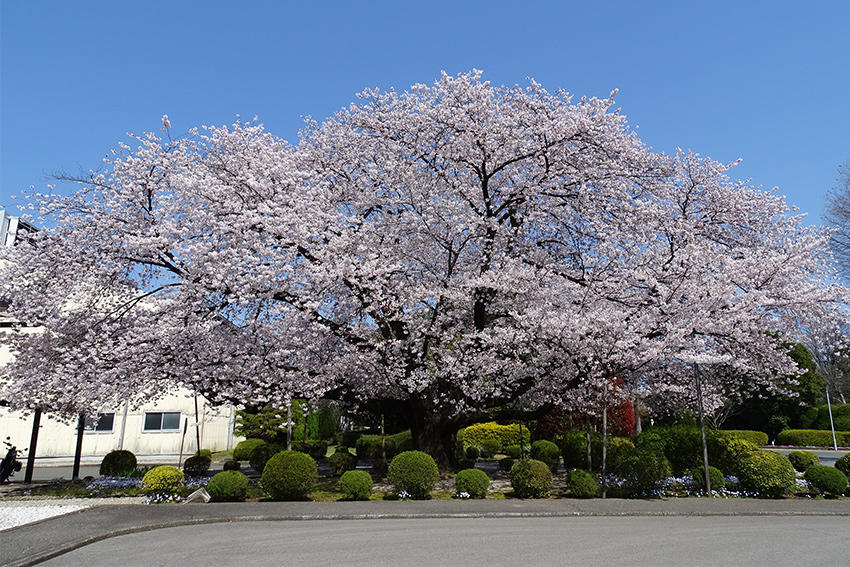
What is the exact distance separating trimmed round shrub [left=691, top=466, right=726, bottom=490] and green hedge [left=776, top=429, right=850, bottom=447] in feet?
86.4

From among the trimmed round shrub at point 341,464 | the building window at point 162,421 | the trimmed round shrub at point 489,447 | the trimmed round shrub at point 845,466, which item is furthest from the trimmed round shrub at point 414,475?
the building window at point 162,421

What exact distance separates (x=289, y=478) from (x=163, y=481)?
3.07 meters

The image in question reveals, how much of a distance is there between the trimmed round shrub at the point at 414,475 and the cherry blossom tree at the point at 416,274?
6.28 feet

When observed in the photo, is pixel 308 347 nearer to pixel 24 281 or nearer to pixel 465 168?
pixel 465 168

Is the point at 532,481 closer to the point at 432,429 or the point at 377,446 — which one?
the point at 432,429

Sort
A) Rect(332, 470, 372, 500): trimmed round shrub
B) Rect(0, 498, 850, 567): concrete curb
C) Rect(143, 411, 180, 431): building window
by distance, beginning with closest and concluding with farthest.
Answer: Rect(0, 498, 850, 567): concrete curb < Rect(332, 470, 372, 500): trimmed round shrub < Rect(143, 411, 180, 431): building window

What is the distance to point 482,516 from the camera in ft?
37.1

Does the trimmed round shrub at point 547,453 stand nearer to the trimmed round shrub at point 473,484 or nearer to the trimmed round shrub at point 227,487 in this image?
the trimmed round shrub at point 473,484

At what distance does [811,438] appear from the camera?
34.7 metres

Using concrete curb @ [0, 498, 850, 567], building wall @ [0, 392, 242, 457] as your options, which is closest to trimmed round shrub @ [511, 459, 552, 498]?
concrete curb @ [0, 498, 850, 567]

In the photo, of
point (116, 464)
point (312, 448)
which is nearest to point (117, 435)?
point (312, 448)

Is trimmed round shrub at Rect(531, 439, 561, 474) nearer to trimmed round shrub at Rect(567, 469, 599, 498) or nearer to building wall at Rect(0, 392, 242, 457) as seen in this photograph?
trimmed round shrub at Rect(567, 469, 599, 498)

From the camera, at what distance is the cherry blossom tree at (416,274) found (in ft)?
44.3

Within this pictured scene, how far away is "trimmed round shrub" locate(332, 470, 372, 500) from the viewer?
13.0 m
